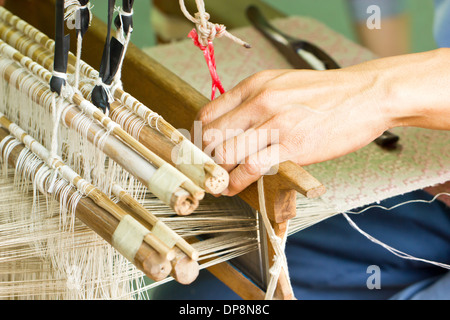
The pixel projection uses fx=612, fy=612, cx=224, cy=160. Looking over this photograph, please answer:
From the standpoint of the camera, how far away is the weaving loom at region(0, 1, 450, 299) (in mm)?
729

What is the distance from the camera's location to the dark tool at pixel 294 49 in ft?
4.42

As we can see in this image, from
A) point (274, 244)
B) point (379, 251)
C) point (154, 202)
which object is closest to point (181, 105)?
point (154, 202)

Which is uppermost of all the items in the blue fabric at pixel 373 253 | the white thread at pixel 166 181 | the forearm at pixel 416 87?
the forearm at pixel 416 87

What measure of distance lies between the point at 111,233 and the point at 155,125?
0.15 m

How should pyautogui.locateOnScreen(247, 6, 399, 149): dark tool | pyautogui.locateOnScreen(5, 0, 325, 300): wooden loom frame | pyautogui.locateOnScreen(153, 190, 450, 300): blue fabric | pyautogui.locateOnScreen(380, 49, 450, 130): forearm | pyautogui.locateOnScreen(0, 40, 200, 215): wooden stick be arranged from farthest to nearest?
pyautogui.locateOnScreen(247, 6, 399, 149): dark tool < pyautogui.locateOnScreen(153, 190, 450, 300): blue fabric < pyautogui.locateOnScreen(380, 49, 450, 130): forearm < pyautogui.locateOnScreen(5, 0, 325, 300): wooden loom frame < pyautogui.locateOnScreen(0, 40, 200, 215): wooden stick

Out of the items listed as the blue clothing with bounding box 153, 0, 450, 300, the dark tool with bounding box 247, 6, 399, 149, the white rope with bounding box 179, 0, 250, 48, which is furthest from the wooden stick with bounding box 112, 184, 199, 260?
the dark tool with bounding box 247, 6, 399, 149

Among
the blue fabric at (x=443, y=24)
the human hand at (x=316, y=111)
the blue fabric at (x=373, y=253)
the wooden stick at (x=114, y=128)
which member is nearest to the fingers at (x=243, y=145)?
the human hand at (x=316, y=111)

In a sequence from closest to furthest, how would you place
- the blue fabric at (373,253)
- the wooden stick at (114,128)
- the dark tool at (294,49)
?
the wooden stick at (114,128) < the blue fabric at (373,253) < the dark tool at (294,49)

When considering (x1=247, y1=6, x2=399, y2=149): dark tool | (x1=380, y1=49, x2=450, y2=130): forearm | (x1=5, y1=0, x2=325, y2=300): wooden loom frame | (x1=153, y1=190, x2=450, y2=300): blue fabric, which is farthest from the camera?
(x1=247, y1=6, x2=399, y2=149): dark tool

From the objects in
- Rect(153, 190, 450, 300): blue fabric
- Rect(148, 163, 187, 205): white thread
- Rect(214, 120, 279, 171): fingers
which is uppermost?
Rect(153, 190, 450, 300): blue fabric

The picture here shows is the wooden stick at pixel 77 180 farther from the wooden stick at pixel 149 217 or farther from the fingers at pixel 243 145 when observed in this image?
the fingers at pixel 243 145

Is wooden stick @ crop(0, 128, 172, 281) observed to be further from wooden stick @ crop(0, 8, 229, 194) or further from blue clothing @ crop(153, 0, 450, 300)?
blue clothing @ crop(153, 0, 450, 300)

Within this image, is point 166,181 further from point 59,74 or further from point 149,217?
point 59,74
